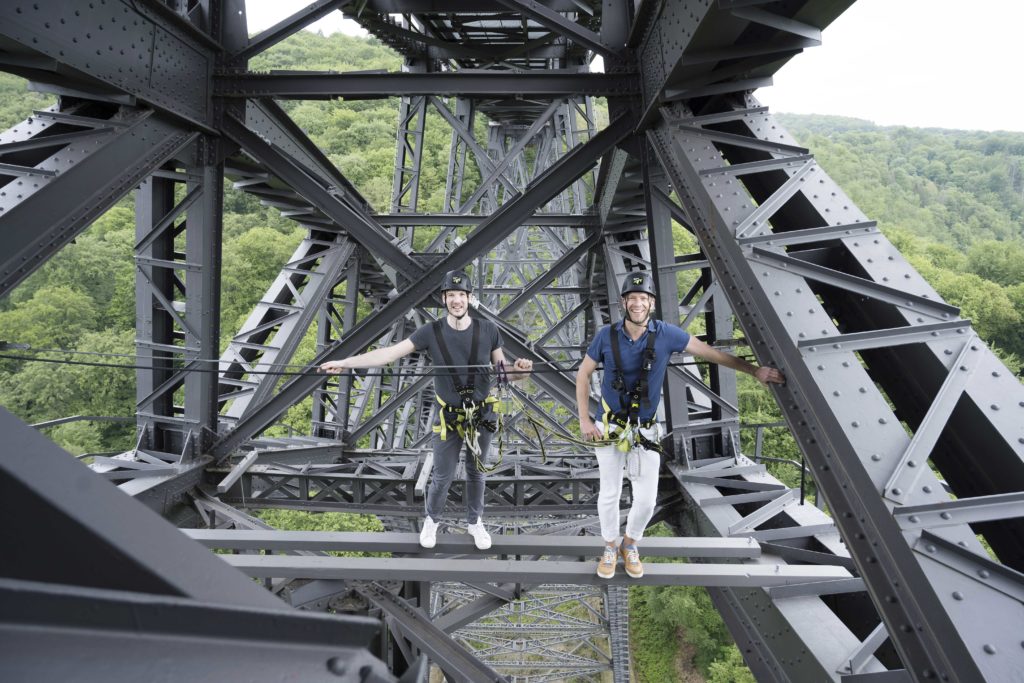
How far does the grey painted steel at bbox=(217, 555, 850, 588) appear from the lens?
4102mm

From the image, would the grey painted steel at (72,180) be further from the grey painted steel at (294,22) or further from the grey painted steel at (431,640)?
the grey painted steel at (431,640)

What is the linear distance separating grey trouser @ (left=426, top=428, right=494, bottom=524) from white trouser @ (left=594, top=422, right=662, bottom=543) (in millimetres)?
880

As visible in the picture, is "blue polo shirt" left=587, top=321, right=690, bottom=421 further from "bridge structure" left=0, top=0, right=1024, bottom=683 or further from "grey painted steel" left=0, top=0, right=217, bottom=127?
"grey painted steel" left=0, top=0, right=217, bottom=127

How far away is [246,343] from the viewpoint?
786 centimetres

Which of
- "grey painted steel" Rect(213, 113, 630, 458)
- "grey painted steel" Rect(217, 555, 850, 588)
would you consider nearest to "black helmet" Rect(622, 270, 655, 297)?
"grey painted steel" Rect(217, 555, 850, 588)

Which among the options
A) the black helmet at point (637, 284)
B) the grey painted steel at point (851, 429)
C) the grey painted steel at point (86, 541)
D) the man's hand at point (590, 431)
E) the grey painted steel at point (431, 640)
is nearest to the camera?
the grey painted steel at point (86, 541)

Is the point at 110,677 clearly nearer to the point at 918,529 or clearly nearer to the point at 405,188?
the point at 918,529

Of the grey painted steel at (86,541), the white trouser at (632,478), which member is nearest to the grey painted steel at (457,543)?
the white trouser at (632,478)

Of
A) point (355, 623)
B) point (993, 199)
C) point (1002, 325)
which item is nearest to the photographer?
point (355, 623)

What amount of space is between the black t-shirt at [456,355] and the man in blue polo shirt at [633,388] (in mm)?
679

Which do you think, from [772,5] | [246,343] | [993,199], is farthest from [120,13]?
[993,199]

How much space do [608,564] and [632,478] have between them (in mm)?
604

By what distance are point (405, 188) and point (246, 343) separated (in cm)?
412

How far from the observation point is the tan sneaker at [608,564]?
409 centimetres
